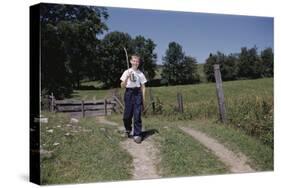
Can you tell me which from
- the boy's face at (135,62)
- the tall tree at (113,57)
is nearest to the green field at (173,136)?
the tall tree at (113,57)

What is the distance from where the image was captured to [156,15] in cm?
1052

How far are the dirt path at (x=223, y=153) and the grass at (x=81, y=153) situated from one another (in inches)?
52.9

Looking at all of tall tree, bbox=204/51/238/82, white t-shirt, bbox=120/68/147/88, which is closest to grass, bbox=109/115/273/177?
white t-shirt, bbox=120/68/147/88

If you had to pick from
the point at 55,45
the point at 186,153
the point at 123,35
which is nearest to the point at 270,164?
the point at 186,153

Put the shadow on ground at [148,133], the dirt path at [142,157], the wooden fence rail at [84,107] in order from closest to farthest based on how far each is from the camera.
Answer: the wooden fence rail at [84,107], the dirt path at [142,157], the shadow on ground at [148,133]

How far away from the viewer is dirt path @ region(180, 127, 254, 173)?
1077 cm

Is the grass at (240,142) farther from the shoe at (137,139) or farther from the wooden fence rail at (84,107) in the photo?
the wooden fence rail at (84,107)

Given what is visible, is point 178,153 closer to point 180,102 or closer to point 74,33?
point 180,102

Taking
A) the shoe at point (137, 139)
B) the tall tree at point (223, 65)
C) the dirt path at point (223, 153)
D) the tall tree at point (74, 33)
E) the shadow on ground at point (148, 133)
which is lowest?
the dirt path at point (223, 153)

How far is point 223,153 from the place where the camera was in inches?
428

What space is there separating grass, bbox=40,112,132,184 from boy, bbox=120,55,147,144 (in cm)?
32

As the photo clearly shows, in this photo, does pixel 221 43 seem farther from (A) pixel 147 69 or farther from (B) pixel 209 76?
(A) pixel 147 69

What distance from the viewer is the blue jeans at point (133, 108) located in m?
10.3

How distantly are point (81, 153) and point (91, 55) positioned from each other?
1.54m
